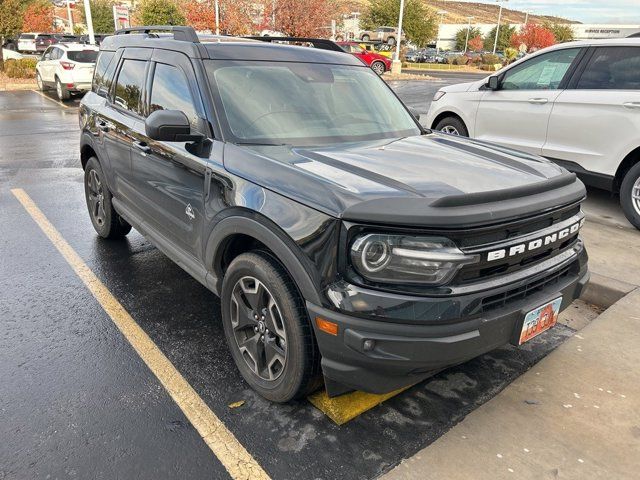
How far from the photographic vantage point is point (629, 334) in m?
3.50

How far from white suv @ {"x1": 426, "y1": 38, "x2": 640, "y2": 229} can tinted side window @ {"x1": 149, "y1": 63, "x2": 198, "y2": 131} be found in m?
4.42

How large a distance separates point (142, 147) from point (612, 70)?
16.1 feet

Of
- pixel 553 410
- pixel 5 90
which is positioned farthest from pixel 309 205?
pixel 5 90

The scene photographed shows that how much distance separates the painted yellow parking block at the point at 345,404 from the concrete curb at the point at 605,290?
215 centimetres

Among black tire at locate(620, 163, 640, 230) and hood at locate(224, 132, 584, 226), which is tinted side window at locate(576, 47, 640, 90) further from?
hood at locate(224, 132, 584, 226)

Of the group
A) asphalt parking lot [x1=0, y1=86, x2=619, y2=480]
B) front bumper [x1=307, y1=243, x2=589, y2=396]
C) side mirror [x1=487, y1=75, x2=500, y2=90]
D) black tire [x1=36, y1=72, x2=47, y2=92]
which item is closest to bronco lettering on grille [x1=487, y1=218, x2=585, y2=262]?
front bumper [x1=307, y1=243, x2=589, y2=396]

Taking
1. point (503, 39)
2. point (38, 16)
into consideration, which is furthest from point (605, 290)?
point (503, 39)

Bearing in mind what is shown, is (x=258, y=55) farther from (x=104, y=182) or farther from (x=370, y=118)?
(x=104, y=182)

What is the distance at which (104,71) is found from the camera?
191 inches

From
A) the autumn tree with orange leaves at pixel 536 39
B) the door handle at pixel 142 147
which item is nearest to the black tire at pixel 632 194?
the door handle at pixel 142 147

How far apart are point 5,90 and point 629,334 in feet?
70.7

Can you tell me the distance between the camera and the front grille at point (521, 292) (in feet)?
7.76

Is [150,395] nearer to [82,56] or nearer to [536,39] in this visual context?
[82,56]

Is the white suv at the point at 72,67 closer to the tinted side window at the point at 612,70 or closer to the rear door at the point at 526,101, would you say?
the rear door at the point at 526,101
